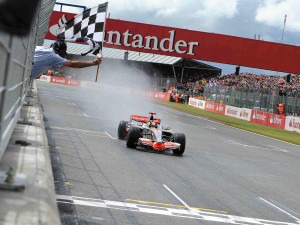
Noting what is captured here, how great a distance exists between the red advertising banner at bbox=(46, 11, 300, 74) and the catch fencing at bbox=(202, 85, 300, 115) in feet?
11.5

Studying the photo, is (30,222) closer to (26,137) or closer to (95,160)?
(26,137)

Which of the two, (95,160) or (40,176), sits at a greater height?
(40,176)

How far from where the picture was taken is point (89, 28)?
10406 millimetres

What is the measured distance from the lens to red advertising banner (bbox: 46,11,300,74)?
43.4 meters

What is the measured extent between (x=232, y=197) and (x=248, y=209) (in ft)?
2.81

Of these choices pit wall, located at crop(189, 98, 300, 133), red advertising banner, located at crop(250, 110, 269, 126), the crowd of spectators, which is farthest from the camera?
the crowd of spectators

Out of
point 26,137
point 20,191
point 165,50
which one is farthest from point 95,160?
point 165,50

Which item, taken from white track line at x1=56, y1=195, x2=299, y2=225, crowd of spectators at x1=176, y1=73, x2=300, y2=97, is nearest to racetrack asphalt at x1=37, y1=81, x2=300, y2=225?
white track line at x1=56, y1=195, x2=299, y2=225

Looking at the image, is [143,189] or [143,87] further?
[143,87]

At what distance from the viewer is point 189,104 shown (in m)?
53.5

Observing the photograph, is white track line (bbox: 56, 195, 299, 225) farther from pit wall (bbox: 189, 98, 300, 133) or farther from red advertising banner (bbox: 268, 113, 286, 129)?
red advertising banner (bbox: 268, 113, 286, 129)

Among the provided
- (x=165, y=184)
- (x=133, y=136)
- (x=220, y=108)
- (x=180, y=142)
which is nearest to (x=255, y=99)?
(x=220, y=108)

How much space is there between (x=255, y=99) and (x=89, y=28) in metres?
28.2

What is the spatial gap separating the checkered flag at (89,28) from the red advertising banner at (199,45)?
32621mm
